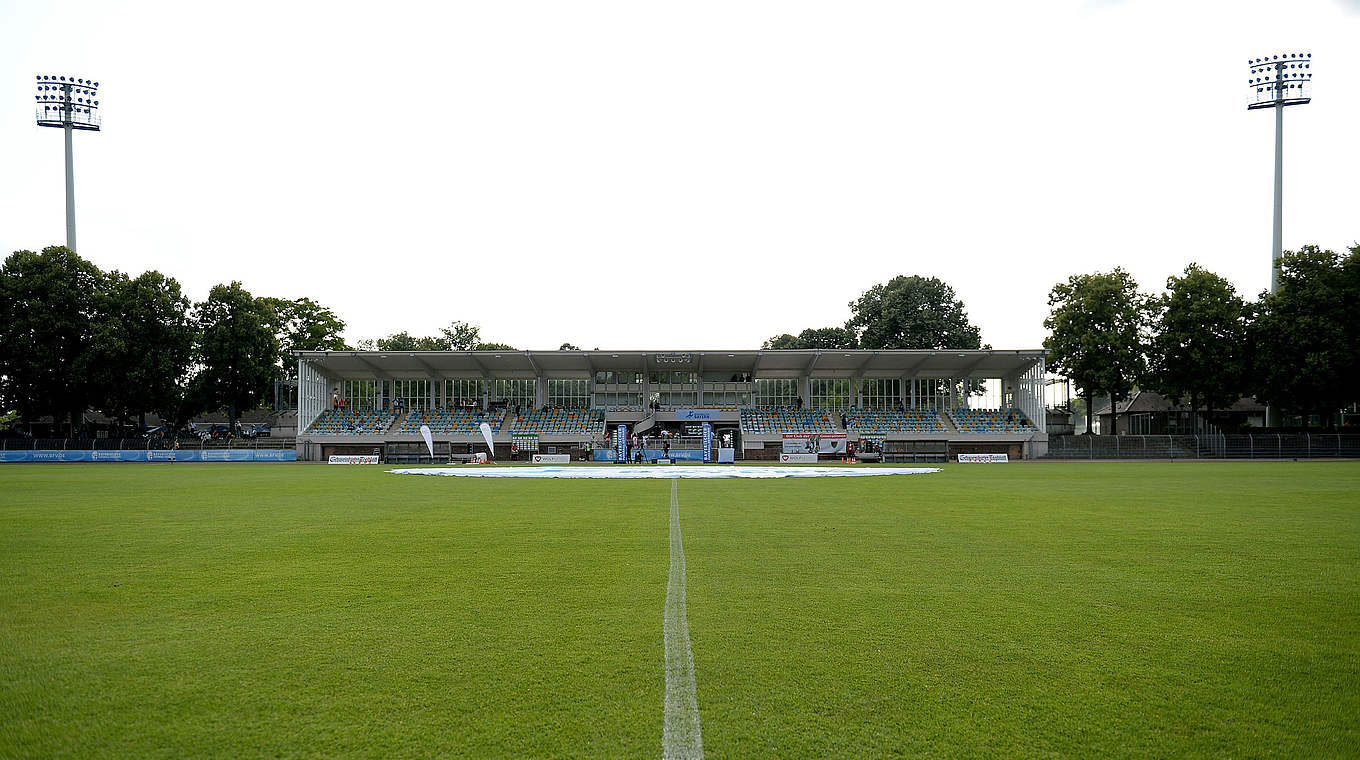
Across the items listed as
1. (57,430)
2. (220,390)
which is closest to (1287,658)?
(220,390)

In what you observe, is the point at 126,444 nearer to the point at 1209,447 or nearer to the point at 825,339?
the point at 825,339

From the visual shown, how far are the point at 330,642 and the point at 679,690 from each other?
9.17ft

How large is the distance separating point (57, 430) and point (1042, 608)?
2757 inches

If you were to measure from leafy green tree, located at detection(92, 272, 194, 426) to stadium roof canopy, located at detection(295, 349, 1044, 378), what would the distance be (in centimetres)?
883

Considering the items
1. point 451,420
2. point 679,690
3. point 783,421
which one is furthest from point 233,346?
point 679,690

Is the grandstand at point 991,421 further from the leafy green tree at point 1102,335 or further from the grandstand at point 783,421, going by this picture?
the grandstand at point 783,421

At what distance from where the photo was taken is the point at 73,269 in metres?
53.2

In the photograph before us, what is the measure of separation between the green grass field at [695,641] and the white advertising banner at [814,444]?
3793 centimetres

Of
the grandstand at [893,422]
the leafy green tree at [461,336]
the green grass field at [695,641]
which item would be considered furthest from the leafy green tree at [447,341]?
the green grass field at [695,641]

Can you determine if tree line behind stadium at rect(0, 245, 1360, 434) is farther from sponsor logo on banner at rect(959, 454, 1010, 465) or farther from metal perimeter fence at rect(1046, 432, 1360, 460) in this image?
sponsor logo on banner at rect(959, 454, 1010, 465)

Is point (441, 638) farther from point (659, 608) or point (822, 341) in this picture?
point (822, 341)

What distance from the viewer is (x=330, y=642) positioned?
18.4 ft

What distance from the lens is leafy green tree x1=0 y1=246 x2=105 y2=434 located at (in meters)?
50.8

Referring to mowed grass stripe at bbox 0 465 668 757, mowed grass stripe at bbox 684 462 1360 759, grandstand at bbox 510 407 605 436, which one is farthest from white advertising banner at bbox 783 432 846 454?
mowed grass stripe at bbox 0 465 668 757
